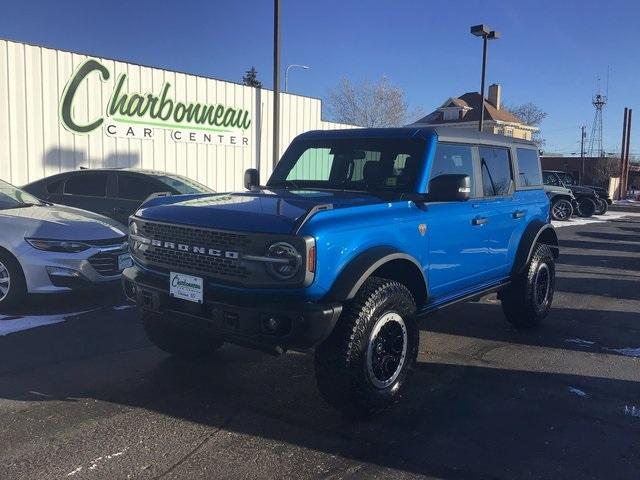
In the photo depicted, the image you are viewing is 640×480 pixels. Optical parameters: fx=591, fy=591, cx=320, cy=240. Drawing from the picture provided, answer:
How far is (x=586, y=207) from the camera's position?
23.5 m

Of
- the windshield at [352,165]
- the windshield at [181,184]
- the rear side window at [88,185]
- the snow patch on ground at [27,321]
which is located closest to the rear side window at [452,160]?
the windshield at [352,165]

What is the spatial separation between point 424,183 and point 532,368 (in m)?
1.86

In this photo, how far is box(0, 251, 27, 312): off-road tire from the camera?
6.09m

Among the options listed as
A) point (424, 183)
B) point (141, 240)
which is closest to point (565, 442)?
point (424, 183)

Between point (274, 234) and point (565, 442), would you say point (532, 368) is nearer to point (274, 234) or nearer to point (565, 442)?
point (565, 442)

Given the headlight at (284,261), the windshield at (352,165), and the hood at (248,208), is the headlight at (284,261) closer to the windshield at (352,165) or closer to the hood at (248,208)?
the hood at (248,208)

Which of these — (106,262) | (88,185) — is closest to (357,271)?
(106,262)

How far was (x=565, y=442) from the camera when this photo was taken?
3.60 m

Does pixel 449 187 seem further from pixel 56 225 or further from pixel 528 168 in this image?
pixel 56 225

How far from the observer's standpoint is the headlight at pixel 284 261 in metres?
3.43

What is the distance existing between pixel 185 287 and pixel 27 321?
2.89m

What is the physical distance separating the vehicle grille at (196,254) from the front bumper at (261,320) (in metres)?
0.16

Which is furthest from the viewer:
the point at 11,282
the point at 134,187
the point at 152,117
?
the point at 152,117

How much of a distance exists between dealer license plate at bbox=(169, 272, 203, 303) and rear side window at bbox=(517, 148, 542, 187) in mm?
3693
